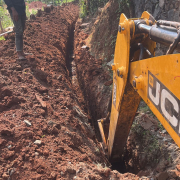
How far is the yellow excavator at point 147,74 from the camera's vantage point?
4.25 feet

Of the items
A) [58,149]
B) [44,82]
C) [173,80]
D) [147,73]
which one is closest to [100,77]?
[44,82]

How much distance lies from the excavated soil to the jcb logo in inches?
57.3

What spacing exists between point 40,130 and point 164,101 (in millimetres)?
2161

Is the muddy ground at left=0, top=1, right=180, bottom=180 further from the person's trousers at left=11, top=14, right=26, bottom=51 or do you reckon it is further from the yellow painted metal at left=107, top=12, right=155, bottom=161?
the yellow painted metal at left=107, top=12, right=155, bottom=161

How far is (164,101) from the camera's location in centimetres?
140

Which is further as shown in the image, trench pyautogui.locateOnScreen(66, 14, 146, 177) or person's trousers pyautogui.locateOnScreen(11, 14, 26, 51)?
person's trousers pyautogui.locateOnScreen(11, 14, 26, 51)

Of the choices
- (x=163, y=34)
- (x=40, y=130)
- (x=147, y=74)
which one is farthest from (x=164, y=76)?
(x=40, y=130)

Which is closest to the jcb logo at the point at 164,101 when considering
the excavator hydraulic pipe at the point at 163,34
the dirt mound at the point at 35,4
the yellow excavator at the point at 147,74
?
the yellow excavator at the point at 147,74

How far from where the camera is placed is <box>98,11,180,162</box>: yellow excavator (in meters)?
1.29

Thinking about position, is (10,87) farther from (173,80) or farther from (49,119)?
(173,80)

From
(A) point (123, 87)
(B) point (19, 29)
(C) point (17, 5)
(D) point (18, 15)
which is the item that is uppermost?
(C) point (17, 5)

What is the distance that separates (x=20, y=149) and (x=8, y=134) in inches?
13.0

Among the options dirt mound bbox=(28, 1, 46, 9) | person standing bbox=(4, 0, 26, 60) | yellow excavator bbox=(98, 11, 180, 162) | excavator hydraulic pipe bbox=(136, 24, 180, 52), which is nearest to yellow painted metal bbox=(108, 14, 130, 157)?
yellow excavator bbox=(98, 11, 180, 162)

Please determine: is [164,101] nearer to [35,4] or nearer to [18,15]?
[18,15]
